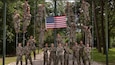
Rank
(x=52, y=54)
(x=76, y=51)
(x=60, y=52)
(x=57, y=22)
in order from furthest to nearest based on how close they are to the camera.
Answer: (x=57, y=22) → (x=76, y=51) → (x=52, y=54) → (x=60, y=52)

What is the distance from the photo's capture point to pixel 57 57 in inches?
647

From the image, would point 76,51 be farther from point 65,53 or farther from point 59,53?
point 59,53

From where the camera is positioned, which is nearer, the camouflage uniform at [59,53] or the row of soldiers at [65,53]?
the camouflage uniform at [59,53]

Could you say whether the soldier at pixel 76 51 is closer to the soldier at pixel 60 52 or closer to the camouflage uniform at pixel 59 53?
the soldier at pixel 60 52

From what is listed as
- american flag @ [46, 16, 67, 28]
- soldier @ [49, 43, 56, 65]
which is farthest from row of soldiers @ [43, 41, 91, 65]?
american flag @ [46, 16, 67, 28]

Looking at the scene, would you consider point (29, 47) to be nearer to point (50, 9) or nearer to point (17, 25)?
point (17, 25)

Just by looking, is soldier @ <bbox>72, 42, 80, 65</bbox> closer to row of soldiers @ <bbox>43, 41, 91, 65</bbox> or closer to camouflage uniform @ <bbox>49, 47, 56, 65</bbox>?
row of soldiers @ <bbox>43, 41, 91, 65</bbox>

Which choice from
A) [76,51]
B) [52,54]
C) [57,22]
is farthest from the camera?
[57,22]

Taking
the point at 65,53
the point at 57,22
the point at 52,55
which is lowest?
the point at 52,55

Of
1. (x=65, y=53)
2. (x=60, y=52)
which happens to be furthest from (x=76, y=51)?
(x=60, y=52)

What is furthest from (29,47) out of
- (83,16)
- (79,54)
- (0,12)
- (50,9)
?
(50,9)

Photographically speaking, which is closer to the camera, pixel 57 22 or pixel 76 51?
pixel 76 51

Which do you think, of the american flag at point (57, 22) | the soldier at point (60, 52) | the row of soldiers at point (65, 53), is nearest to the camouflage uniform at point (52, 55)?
the row of soldiers at point (65, 53)

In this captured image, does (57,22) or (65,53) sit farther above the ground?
(57,22)
